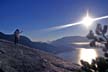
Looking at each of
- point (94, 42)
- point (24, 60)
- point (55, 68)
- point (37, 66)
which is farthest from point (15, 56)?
point (94, 42)

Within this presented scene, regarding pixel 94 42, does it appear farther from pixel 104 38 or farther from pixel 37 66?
pixel 37 66

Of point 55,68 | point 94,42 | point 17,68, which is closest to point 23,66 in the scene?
point 17,68

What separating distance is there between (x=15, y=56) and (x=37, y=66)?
501 centimetres

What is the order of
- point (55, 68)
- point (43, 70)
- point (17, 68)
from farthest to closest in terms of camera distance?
point (55, 68), point (43, 70), point (17, 68)

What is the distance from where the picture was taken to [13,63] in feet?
140

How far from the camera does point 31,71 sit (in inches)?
1697

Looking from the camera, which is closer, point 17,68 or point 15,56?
point 17,68

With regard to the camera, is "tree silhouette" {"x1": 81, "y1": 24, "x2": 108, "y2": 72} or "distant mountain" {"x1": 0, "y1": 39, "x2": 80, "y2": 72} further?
"distant mountain" {"x1": 0, "y1": 39, "x2": 80, "y2": 72}

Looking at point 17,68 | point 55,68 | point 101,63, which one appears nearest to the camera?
point 101,63

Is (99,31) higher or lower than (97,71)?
higher

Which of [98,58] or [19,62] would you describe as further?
[19,62]

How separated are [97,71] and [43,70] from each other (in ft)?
101

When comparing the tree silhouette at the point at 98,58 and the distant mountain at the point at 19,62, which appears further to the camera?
the distant mountain at the point at 19,62

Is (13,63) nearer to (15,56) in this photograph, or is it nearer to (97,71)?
(15,56)
